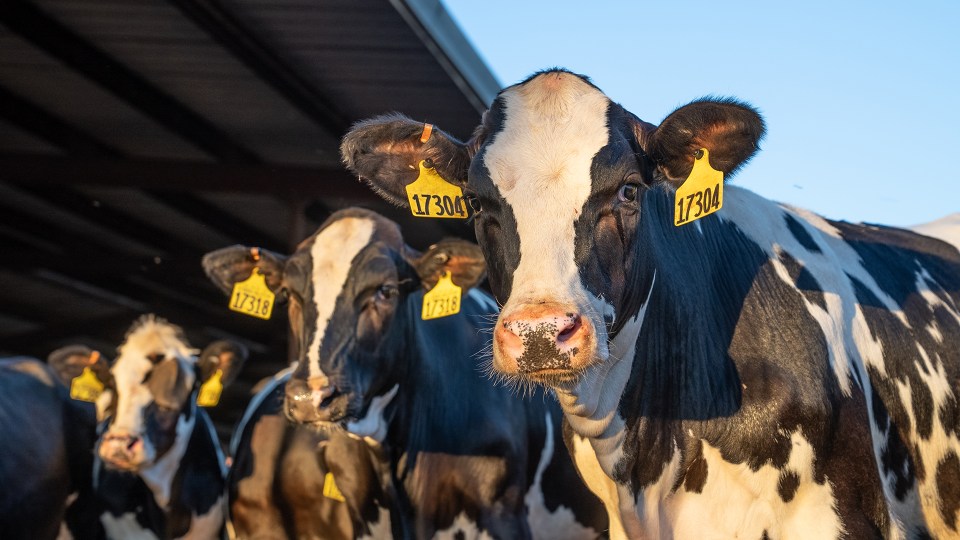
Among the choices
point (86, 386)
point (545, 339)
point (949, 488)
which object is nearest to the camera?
point (545, 339)

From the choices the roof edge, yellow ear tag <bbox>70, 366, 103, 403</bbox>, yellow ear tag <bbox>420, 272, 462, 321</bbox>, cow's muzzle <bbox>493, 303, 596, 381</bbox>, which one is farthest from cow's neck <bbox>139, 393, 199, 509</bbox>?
cow's muzzle <bbox>493, 303, 596, 381</bbox>

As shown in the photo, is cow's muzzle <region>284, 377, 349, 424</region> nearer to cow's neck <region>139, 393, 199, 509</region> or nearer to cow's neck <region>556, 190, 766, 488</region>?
cow's neck <region>556, 190, 766, 488</region>

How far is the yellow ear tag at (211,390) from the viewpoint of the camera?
8.81 metres

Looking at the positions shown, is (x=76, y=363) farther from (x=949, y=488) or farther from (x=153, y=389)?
(x=949, y=488)

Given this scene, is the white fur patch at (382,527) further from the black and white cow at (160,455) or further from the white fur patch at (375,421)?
the black and white cow at (160,455)

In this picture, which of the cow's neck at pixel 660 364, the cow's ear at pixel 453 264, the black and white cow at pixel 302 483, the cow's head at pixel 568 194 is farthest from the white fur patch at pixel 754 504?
the cow's ear at pixel 453 264

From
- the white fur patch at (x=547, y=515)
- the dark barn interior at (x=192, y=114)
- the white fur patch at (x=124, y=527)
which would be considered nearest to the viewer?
the white fur patch at (x=547, y=515)

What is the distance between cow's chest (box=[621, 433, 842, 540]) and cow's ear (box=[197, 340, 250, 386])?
17.3 feet

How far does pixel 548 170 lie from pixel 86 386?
5.67 meters

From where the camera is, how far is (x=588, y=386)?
4.04 m

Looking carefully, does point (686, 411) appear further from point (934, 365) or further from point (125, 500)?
point (125, 500)

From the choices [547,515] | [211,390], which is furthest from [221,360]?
[547,515]

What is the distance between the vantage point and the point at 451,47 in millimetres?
8227

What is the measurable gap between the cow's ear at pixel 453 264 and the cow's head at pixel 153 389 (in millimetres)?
2320
